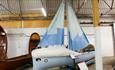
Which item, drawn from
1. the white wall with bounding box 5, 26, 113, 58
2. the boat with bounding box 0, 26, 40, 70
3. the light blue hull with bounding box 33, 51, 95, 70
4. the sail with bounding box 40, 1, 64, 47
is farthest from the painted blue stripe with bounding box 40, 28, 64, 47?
the white wall with bounding box 5, 26, 113, 58

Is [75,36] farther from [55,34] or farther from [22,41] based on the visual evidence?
[22,41]

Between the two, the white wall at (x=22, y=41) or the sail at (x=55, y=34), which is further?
the white wall at (x=22, y=41)

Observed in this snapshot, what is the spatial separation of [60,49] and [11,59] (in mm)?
2173

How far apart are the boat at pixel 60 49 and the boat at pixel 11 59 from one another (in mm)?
1181

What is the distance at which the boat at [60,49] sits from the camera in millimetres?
6988

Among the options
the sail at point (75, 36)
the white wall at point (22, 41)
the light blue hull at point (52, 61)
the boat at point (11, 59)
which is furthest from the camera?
the white wall at point (22, 41)

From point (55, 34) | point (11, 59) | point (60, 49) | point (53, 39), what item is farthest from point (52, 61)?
point (11, 59)

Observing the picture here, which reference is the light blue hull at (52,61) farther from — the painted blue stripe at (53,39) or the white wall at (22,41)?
the white wall at (22,41)

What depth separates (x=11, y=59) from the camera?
850cm

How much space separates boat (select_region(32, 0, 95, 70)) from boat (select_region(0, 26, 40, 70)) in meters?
1.18

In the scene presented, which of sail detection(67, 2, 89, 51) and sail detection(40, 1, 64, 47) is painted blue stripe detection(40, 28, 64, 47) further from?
sail detection(67, 2, 89, 51)

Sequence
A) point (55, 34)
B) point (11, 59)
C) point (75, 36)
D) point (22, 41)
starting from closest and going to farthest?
1. point (75, 36)
2. point (55, 34)
3. point (11, 59)
4. point (22, 41)

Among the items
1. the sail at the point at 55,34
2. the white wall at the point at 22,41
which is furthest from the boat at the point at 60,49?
the white wall at the point at 22,41

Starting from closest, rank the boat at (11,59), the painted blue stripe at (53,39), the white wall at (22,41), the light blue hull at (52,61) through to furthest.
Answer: the light blue hull at (52,61), the painted blue stripe at (53,39), the boat at (11,59), the white wall at (22,41)
